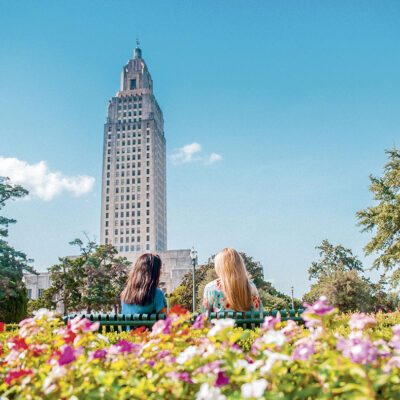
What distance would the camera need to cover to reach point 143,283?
527cm

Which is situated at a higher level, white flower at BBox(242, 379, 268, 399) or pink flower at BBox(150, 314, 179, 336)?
pink flower at BBox(150, 314, 179, 336)

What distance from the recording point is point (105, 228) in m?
86.6

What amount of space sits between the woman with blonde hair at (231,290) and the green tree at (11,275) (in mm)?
21545

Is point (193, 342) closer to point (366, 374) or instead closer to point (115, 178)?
point (366, 374)

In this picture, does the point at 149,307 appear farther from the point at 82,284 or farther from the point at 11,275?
the point at 82,284

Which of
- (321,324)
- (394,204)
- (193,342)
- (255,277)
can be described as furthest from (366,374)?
(255,277)

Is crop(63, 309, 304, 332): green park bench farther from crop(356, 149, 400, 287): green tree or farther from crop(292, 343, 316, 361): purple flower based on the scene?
crop(356, 149, 400, 287): green tree

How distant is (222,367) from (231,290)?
3.16 metres

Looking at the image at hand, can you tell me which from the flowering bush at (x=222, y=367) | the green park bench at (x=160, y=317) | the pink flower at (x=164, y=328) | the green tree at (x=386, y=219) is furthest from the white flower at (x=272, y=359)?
the green tree at (x=386, y=219)

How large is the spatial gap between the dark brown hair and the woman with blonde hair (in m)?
0.78

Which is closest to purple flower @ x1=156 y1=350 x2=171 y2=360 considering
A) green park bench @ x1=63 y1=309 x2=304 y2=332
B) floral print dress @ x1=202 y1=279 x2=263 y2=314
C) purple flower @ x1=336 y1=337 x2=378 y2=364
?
purple flower @ x1=336 y1=337 x2=378 y2=364

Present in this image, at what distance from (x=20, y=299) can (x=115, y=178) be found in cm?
6669

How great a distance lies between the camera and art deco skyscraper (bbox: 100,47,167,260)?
281 ft

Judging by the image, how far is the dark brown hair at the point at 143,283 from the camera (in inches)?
206
